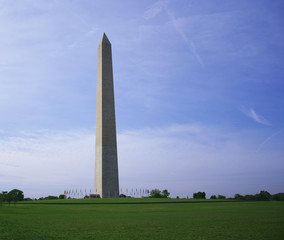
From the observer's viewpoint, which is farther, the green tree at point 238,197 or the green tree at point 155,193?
the green tree at point 155,193

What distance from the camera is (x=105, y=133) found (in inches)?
2133

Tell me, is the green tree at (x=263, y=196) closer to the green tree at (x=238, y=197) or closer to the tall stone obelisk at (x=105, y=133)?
the green tree at (x=238, y=197)

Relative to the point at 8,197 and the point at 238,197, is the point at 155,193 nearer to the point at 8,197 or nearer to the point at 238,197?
the point at 238,197

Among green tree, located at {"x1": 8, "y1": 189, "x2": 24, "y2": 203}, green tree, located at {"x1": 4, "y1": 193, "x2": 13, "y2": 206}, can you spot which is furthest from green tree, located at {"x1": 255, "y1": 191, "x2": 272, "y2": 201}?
green tree, located at {"x1": 4, "y1": 193, "x2": 13, "y2": 206}

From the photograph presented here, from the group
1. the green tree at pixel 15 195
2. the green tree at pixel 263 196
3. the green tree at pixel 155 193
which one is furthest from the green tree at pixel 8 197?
the green tree at pixel 263 196

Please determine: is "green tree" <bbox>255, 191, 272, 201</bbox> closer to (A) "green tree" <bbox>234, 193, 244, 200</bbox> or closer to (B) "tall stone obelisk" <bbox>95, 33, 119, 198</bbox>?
(A) "green tree" <bbox>234, 193, 244, 200</bbox>

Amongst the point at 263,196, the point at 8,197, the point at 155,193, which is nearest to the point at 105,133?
the point at 155,193

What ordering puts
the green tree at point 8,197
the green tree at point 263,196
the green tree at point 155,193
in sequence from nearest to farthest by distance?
the green tree at point 8,197 < the green tree at point 263,196 < the green tree at point 155,193

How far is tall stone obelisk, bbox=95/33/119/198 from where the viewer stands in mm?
53281

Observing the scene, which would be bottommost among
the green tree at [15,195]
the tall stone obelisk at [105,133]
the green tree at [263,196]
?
the green tree at [263,196]

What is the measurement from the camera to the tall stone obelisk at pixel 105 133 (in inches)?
2098

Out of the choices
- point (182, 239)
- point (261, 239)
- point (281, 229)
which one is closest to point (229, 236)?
point (261, 239)

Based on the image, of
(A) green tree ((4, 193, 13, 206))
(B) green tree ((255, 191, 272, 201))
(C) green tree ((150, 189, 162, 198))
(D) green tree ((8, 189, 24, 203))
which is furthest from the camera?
(C) green tree ((150, 189, 162, 198))

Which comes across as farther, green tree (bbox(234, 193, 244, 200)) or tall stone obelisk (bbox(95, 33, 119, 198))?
tall stone obelisk (bbox(95, 33, 119, 198))
